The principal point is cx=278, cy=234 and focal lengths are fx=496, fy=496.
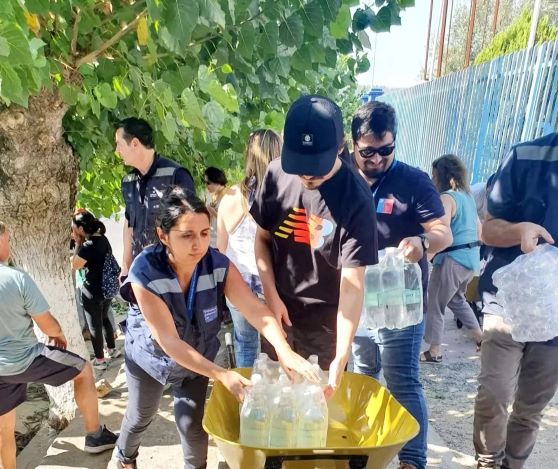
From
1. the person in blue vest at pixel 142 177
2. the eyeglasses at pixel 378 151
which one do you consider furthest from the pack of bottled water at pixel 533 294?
the person in blue vest at pixel 142 177

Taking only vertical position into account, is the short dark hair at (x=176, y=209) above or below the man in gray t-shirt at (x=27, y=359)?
above

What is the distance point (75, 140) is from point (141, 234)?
77 centimetres

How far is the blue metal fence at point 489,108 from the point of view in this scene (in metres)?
6.12

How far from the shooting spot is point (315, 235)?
→ 6.88 feet

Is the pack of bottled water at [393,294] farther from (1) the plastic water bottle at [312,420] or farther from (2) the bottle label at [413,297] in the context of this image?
(1) the plastic water bottle at [312,420]

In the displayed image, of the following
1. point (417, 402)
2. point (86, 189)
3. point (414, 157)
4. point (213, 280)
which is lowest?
point (417, 402)

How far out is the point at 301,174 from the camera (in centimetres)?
194

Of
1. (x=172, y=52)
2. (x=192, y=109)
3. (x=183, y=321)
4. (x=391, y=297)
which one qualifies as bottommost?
(x=183, y=321)

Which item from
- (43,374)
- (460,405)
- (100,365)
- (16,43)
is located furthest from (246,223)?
(100,365)

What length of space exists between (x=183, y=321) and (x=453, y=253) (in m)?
3.15

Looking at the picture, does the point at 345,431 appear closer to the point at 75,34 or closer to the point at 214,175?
the point at 75,34

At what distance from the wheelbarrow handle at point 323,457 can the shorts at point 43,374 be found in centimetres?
180

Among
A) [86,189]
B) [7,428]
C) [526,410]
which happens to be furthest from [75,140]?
[526,410]

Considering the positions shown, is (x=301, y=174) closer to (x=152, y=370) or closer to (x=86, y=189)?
(x=152, y=370)
